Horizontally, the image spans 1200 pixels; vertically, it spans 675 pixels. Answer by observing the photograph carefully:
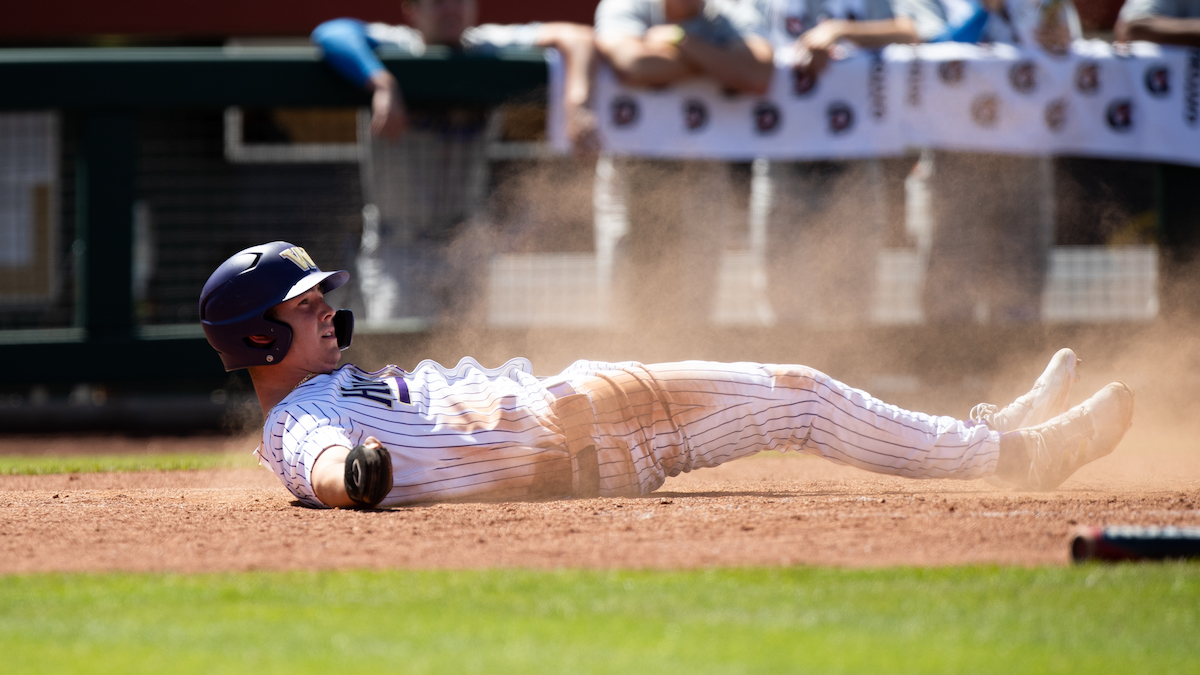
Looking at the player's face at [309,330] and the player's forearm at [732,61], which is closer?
the player's face at [309,330]

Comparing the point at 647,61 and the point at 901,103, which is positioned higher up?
the point at 647,61

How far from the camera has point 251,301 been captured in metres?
4.08

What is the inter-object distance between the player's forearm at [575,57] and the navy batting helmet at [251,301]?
12.6ft

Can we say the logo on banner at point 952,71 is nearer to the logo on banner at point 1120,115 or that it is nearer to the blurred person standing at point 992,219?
the blurred person standing at point 992,219

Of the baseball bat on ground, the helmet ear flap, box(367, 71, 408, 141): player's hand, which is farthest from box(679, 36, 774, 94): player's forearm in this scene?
the baseball bat on ground

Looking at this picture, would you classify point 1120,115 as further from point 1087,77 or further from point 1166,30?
point 1166,30

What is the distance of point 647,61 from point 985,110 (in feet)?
7.45

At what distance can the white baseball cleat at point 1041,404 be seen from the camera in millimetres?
A: 4449

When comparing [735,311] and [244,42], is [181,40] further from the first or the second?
[735,311]

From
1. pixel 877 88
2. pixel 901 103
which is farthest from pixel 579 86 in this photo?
pixel 901 103

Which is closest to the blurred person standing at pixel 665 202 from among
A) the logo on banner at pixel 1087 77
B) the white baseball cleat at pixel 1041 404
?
the logo on banner at pixel 1087 77

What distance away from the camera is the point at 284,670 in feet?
7.31

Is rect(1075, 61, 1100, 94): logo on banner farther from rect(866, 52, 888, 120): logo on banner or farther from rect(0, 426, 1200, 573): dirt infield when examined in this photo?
rect(0, 426, 1200, 573): dirt infield

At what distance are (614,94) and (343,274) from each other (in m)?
4.02
